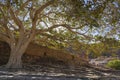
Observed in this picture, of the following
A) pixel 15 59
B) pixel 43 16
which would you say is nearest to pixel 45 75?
pixel 15 59

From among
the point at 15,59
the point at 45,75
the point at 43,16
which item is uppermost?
the point at 43,16

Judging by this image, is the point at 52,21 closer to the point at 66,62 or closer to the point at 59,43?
the point at 59,43

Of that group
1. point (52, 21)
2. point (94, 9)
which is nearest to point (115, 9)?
point (94, 9)

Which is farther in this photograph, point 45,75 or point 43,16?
point 43,16

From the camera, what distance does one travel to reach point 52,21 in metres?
13.5

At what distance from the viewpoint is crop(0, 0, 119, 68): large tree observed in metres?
8.98

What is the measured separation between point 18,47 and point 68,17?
397 centimetres

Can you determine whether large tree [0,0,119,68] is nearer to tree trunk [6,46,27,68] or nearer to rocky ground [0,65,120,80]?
tree trunk [6,46,27,68]

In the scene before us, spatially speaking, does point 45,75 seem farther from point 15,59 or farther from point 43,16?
point 43,16

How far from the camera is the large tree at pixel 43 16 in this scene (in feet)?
29.5

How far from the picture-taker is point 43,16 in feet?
42.0

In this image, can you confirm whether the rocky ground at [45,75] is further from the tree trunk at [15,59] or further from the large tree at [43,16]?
the large tree at [43,16]

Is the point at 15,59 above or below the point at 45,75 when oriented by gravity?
above

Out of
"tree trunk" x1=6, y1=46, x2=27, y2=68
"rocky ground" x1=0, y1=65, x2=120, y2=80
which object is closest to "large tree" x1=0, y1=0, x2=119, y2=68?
"tree trunk" x1=6, y1=46, x2=27, y2=68
